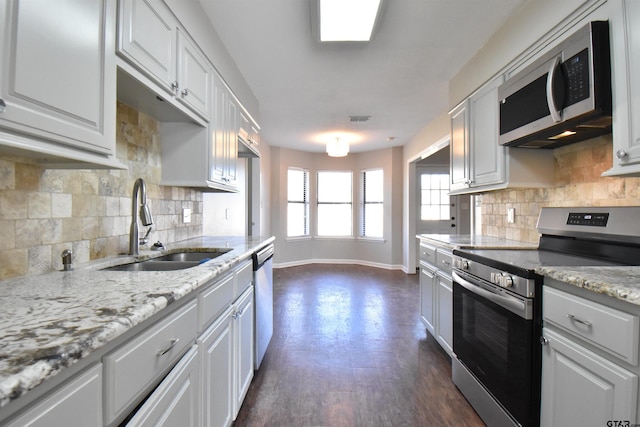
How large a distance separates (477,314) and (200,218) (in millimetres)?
2339

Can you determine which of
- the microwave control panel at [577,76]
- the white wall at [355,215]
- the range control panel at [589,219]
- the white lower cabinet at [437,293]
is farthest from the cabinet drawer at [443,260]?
the white wall at [355,215]

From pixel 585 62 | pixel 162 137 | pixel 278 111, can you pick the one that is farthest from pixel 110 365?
pixel 278 111

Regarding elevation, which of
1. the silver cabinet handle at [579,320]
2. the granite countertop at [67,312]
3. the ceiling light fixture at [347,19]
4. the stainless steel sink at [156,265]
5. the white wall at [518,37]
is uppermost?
the ceiling light fixture at [347,19]

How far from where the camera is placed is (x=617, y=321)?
3.13 ft

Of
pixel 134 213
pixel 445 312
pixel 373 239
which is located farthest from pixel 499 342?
pixel 373 239

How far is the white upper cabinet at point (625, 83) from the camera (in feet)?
3.89

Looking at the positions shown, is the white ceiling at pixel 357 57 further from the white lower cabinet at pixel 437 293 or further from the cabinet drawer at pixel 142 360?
the cabinet drawer at pixel 142 360

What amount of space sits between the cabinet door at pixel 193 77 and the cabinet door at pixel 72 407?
1.45 meters

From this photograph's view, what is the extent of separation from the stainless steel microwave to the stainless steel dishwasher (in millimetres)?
1861

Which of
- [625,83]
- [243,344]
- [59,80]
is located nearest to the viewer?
[59,80]

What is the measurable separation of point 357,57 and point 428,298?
7.18ft

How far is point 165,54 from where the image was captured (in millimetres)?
1471

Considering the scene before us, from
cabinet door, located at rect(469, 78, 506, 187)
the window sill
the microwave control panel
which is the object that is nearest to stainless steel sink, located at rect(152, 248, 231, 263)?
cabinet door, located at rect(469, 78, 506, 187)

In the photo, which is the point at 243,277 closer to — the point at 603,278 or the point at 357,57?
the point at 603,278
